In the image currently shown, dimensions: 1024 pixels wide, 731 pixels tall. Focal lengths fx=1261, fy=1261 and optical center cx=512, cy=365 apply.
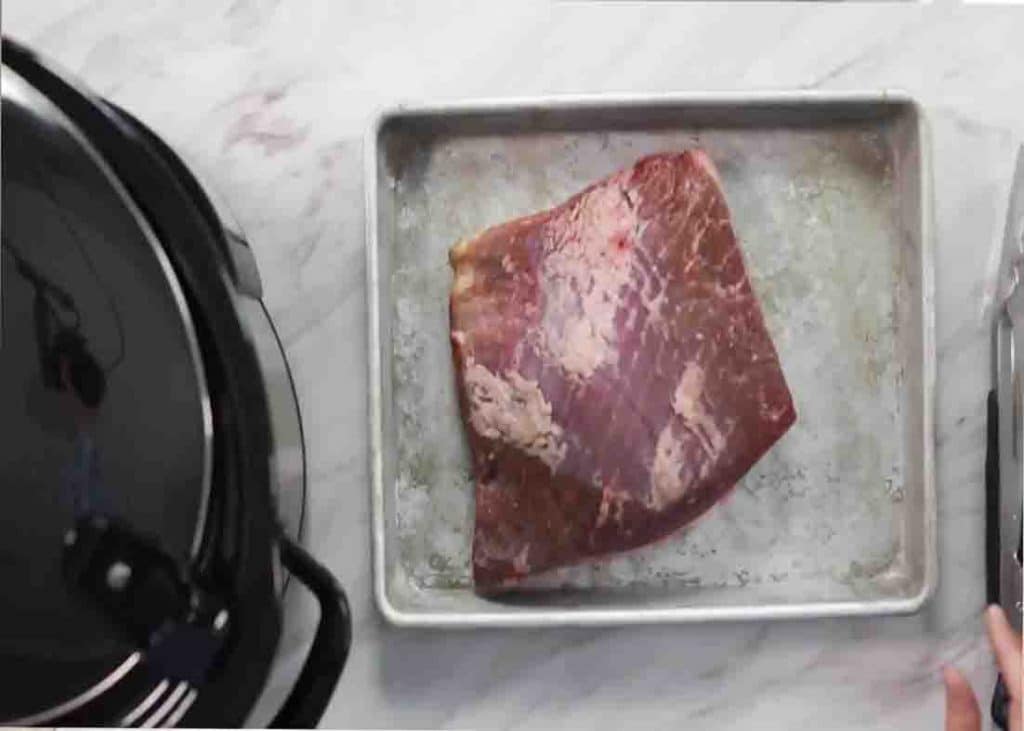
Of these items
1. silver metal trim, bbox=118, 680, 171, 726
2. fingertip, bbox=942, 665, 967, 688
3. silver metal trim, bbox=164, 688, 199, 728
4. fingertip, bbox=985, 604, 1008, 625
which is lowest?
silver metal trim, bbox=118, 680, 171, 726

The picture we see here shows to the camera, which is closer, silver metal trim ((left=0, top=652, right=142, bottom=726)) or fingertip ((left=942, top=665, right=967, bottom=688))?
silver metal trim ((left=0, top=652, right=142, bottom=726))

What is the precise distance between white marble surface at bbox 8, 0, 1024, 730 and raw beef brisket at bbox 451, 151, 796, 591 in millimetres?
103

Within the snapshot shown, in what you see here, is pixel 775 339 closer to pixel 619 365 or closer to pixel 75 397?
pixel 619 365

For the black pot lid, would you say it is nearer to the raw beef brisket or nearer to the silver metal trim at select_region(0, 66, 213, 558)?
the silver metal trim at select_region(0, 66, 213, 558)

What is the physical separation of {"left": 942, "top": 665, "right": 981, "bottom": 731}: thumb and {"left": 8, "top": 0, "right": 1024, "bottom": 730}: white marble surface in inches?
3.0

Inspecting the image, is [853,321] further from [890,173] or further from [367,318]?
[367,318]

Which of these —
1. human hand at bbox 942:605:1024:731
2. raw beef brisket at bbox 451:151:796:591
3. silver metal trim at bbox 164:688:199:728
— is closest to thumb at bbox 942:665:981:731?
human hand at bbox 942:605:1024:731

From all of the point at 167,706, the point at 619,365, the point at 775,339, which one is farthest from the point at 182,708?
the point at 775,339

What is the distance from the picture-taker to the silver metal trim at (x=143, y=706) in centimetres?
71

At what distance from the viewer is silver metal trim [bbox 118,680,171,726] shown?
712 mm

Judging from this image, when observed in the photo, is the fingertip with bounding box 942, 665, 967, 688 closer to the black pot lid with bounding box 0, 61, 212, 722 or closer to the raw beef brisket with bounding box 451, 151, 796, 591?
the raw beef brisket with bounding box 451, 151, 796, 591

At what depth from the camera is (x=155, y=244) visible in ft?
2.23

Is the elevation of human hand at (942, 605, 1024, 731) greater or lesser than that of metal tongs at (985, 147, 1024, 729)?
lesser

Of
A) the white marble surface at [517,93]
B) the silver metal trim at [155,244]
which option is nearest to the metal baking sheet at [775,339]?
the white marble surface at [517,93]
